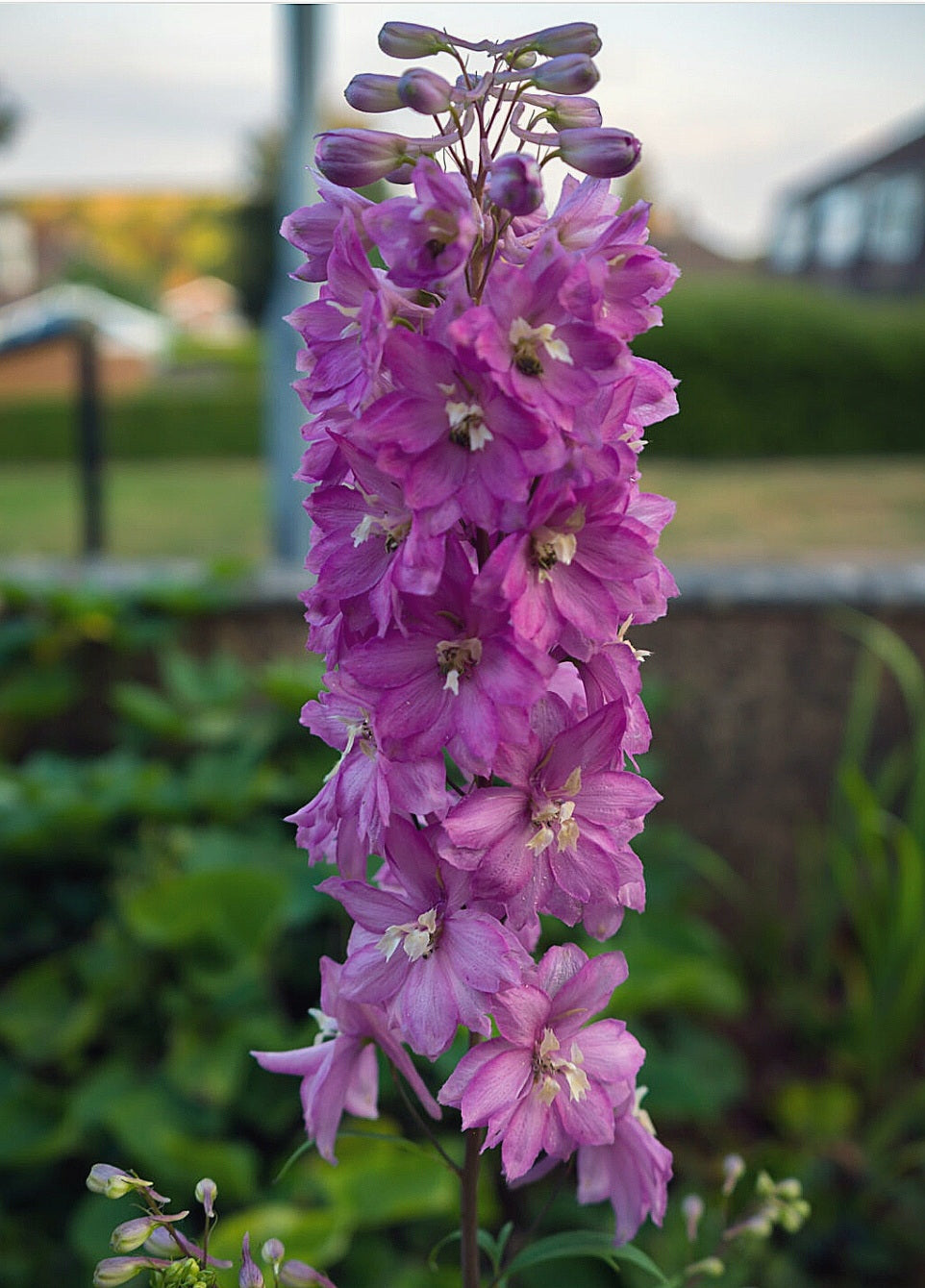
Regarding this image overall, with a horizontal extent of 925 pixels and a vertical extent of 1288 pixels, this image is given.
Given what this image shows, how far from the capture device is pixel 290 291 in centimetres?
314

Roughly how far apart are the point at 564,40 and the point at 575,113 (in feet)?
0.12

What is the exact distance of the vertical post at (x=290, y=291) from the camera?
9.86ft

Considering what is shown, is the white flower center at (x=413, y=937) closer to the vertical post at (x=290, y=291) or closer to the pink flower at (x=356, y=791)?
the pink flower at (x=356, y=791)

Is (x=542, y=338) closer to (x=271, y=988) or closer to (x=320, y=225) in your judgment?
(x=320, y=225)

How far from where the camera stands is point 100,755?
2965mm

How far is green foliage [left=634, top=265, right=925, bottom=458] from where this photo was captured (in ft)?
35.9

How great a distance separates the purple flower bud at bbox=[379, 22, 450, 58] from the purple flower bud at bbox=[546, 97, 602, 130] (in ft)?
0.23

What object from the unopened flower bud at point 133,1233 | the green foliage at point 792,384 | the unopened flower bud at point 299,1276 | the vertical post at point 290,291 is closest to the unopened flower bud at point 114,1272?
the unopened flower bud at point 133,1233

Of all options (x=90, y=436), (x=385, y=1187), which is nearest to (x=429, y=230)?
(x=385, y=1187)

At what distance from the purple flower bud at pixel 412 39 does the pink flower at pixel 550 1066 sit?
0.50 metres

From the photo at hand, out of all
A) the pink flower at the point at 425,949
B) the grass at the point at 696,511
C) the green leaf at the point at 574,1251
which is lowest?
the grass at the point at 696,511

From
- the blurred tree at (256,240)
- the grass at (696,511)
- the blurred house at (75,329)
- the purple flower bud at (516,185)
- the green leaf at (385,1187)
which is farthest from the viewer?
the blurred tree at (256,240)

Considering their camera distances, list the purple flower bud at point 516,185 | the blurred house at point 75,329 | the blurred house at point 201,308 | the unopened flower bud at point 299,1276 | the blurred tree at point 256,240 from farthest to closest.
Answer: the blurred house at point 201,308 → the blurred tree at point 256,240 → the blurred house at point 75,329 → the unopened flower bud at point 299,1276 → the purple flower bud at point 516,185

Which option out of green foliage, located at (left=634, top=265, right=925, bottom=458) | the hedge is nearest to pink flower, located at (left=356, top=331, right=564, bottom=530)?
the hedge
